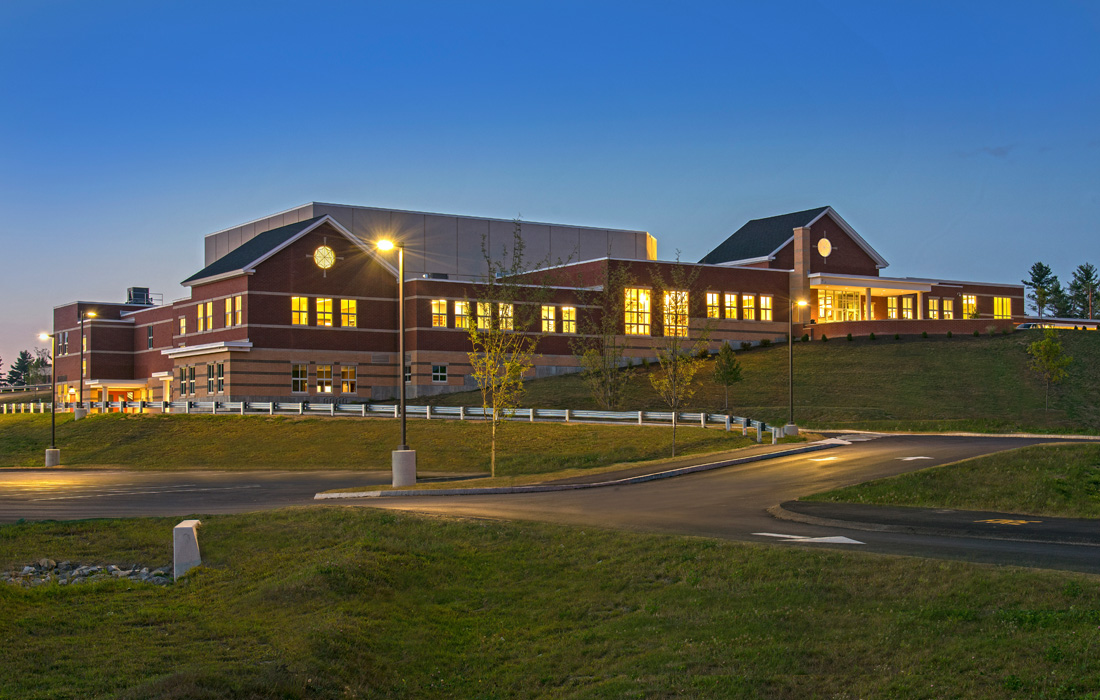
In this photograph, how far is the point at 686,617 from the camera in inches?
469

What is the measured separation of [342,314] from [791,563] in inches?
2202

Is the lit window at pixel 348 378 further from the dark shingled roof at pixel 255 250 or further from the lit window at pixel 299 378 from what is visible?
the dark shingled roof at pixel 255 250

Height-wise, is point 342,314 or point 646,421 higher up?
point 342,314

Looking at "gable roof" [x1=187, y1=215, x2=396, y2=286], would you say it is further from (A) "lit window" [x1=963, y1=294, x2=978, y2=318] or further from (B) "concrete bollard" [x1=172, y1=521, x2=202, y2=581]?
(A) "lit window" [x1=963, y1=294, x2=978, y2=318]

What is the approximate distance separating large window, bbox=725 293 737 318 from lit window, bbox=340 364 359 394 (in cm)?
2928

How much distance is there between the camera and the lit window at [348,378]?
65812 millimetres

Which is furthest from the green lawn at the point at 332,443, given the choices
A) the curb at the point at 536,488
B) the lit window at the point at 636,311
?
the lit window at the point at 636,311

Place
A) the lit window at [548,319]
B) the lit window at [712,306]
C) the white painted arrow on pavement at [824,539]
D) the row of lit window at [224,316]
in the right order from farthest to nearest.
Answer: the lit window at [712,306]
the lit window at [548,319]
the row of lit window at [224,316]
the white painted arrow on pavement at [824,539]

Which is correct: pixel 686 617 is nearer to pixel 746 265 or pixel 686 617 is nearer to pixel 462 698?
pixel 462 698

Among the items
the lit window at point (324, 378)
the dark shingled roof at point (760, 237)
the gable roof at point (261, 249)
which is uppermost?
the dark shingled roof at point (760, 237)

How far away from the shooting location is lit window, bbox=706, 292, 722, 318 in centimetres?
7375

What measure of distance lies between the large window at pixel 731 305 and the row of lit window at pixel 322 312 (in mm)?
28781

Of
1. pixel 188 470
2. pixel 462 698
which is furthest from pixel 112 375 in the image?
pixel 462 698

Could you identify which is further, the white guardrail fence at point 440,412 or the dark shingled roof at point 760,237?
the dark shingled roof at point 760,237
